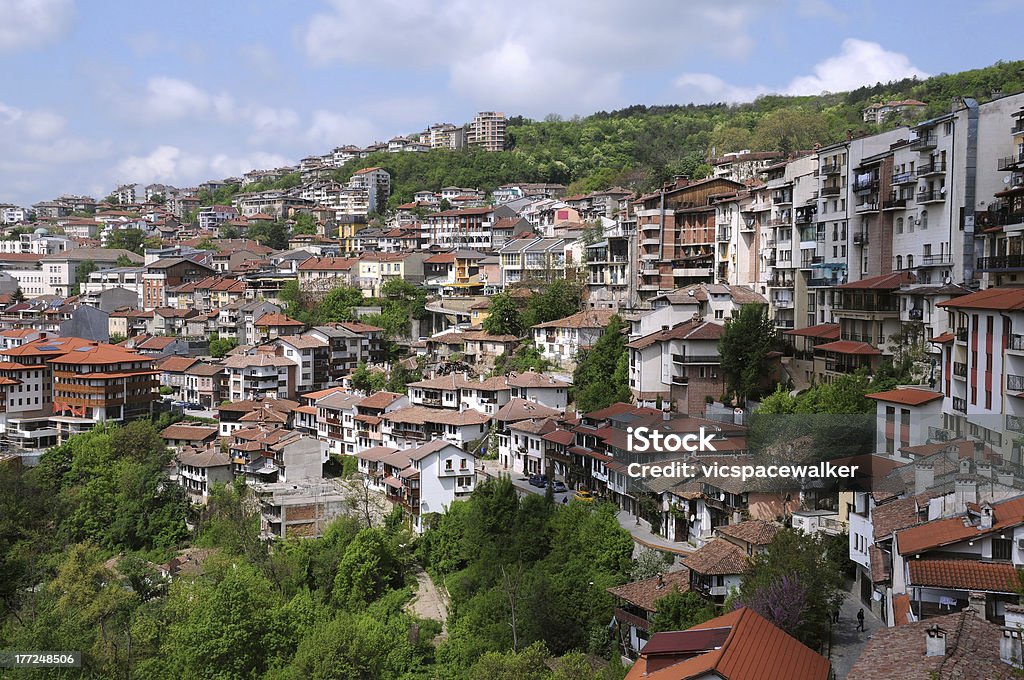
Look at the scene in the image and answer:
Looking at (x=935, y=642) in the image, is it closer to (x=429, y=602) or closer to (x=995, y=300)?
(x=995, y=300)

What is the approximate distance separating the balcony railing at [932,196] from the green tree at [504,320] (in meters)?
17.6

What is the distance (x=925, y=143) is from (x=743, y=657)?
16.1 metres

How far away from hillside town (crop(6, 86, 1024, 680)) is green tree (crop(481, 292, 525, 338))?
→ 0.40 ft

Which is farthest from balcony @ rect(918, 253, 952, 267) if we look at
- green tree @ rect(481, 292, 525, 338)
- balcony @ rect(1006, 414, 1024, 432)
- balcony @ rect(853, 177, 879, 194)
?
green tree @ rect(481, 292, 525, 338)

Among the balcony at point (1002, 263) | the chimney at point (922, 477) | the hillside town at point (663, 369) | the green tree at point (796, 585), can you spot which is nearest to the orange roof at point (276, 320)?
the hillside town at point (663, 369)

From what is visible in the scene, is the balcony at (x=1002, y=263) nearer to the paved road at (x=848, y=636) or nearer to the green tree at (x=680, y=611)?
the paved road at (x=848, y=636)

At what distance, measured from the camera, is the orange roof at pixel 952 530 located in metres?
11.9

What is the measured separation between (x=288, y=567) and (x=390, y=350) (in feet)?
60.7

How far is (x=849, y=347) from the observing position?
73.3 feet

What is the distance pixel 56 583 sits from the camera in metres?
25.2

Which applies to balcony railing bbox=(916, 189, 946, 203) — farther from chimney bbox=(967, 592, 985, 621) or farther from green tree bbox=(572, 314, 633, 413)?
chimney bbox=(967, 592, 985, 621)

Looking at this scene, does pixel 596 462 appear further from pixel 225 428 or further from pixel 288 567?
pixel 225 428

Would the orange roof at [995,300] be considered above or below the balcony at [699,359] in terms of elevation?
above

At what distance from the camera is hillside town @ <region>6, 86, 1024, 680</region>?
13492mm
